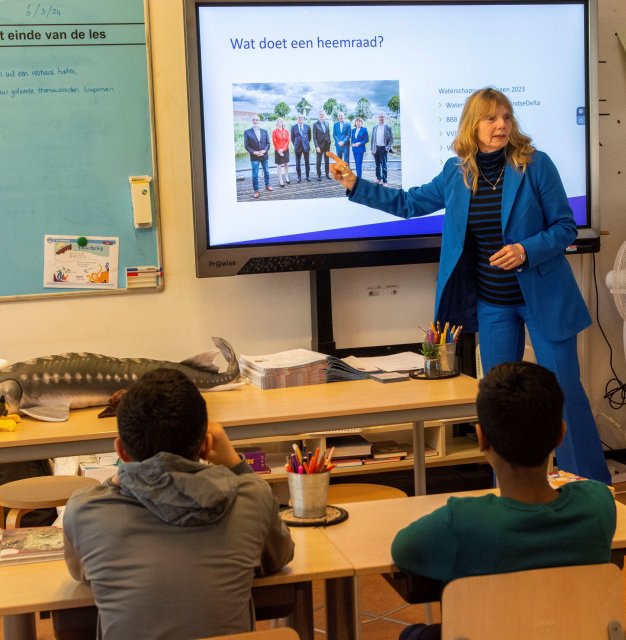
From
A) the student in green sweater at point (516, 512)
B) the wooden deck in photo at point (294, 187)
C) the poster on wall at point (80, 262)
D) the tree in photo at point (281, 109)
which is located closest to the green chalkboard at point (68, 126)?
the poster on wall at point (80, 262)

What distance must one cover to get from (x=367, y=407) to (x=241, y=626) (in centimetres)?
132

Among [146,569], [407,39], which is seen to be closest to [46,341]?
[407,39]

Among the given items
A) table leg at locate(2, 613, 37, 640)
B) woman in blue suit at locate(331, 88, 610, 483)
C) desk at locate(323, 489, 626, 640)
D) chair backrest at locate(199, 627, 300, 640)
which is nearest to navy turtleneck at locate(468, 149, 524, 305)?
woman in blue suit at locate(331, 88, 610, 483)

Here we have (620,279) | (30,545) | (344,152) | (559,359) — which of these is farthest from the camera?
(344,152)

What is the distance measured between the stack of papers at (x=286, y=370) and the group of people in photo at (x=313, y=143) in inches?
39.6

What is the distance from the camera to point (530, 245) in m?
3.38

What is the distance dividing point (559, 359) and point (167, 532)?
7.66 ft

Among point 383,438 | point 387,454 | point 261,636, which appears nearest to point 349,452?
point 387,454

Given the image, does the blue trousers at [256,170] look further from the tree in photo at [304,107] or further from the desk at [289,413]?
the desk at [289,413]

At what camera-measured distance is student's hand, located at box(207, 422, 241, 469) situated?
1830mm

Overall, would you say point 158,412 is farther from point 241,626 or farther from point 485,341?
point 485,341

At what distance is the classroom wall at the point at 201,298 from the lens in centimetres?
411

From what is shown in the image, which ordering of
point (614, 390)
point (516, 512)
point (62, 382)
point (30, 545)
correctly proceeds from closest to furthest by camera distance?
point (516, 512) → point (30, 545) → point (62, 382) → point (614, 390)

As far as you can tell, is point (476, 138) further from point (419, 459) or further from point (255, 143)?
point (419, 459)
